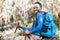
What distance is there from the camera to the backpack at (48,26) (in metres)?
3.75

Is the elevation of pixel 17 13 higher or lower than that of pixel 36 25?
higher

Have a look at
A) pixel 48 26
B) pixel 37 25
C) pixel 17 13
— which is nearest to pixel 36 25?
pixel 37 25

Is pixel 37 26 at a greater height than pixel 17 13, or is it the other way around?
pixel 17 13

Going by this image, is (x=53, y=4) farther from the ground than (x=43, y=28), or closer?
farther from the ground

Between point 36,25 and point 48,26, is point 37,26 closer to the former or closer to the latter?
point 36,25

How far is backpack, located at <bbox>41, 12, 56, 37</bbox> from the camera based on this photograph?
3.75m

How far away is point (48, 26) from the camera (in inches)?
148

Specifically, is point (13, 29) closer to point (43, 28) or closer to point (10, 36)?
point (10, 36)

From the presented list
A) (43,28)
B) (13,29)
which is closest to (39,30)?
(43,28)

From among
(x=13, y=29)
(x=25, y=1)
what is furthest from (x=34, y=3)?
(x=13, y=29)

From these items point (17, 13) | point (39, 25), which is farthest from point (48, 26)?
point (17, 13)

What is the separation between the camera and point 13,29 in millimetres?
3752

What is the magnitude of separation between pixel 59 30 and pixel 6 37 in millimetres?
591

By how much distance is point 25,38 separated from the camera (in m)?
3.75
